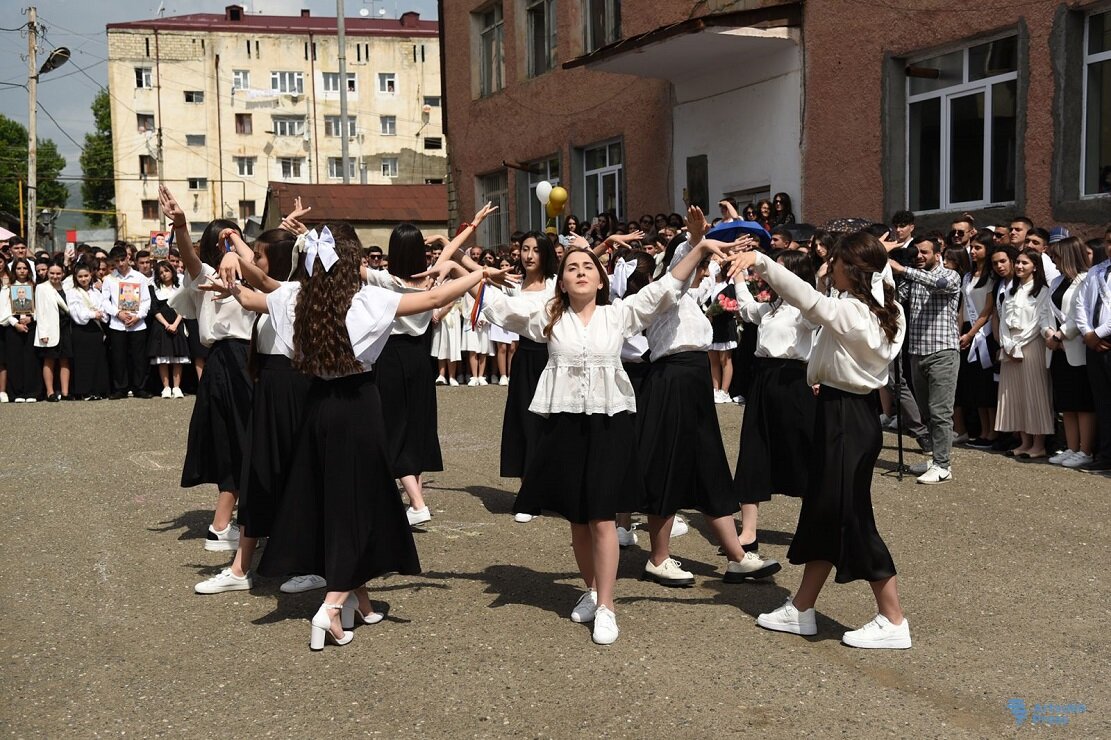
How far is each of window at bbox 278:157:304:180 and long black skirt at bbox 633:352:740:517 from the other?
210 feet

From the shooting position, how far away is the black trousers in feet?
54.3

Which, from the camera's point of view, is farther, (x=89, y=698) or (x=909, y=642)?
(x=909, y=642)

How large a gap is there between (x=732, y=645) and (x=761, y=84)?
516 inches

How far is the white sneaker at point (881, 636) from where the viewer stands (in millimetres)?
5027

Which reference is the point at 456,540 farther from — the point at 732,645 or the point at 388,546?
the point at 732,645

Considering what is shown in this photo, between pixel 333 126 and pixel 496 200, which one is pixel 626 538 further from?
pixel 333 126

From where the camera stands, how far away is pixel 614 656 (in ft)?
16.4

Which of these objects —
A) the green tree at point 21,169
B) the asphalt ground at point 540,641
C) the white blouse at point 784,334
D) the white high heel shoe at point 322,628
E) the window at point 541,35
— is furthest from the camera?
the green tree at point 21,169

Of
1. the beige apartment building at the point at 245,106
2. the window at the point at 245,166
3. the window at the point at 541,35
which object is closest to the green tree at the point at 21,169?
the beige apartment building at the point at 245,106

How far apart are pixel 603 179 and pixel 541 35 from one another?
383 centimetres

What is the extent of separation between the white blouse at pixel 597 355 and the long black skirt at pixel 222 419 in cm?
229

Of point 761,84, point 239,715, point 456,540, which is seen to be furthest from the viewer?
point 761,84

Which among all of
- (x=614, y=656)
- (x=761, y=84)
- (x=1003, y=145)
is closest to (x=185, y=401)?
(x=761, y=84)

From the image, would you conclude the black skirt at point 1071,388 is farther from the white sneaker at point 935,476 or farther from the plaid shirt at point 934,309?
the white sneaker at point 935,476
